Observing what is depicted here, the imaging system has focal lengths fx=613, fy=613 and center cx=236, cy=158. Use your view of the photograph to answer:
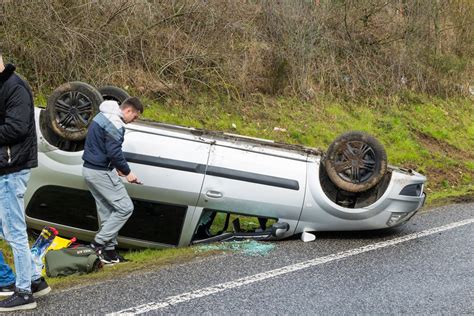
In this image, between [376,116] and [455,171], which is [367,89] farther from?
[455,171]

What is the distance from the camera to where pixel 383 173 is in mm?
6629

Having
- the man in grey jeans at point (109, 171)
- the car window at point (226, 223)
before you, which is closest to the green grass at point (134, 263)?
the man in grey jeans at point (109, 171)

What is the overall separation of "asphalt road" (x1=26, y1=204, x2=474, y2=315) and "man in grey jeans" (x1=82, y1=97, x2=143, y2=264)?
2.38 feet

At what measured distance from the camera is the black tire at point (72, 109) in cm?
632

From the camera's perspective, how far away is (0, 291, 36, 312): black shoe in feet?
13.9

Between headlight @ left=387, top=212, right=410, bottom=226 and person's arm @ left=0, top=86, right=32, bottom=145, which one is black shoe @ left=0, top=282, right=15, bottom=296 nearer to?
person's arm @ left=0, top=86, right=32, bottom=145

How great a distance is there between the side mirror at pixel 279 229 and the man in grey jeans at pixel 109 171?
154 centimetres

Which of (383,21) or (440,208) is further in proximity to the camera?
(383,21)

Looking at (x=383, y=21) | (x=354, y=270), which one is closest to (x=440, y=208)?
(x=354, y=270)

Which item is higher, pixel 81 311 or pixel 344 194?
pixel 344 194

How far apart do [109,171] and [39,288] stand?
159 cm

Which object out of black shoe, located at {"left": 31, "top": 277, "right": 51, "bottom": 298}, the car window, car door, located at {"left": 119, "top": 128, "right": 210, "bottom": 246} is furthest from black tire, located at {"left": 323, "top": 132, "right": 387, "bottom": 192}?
black shoe, located at {"left": 31, "top": 277, "right": 51, "bottom": 298}

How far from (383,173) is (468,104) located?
491 inches

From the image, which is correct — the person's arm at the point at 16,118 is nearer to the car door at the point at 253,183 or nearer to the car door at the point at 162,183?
the car door at the point at 162,183
